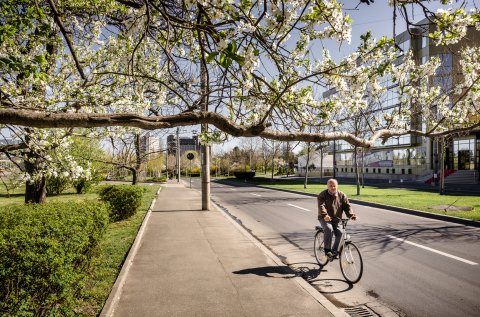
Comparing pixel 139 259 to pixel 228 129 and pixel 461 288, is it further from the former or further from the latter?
pixel 461 288

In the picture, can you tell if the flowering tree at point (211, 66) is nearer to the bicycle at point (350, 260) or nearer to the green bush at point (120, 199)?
the bicycle at point (350, 260)

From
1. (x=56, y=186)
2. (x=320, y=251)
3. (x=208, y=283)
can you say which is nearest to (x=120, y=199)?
(x=208, y=283)

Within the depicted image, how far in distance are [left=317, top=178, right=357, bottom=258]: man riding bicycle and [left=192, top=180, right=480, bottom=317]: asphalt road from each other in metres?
0.56

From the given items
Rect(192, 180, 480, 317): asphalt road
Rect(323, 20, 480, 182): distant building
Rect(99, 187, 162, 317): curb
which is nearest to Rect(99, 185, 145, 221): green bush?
Rect(192, 180, 480, 317): asphalt road

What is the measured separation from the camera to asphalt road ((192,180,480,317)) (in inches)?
201

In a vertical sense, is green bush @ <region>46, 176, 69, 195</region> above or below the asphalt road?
above

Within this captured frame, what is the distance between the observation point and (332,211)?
259 inches

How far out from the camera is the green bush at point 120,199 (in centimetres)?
1266

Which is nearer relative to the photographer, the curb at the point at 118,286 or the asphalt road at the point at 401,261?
the curb at the point at 118,286

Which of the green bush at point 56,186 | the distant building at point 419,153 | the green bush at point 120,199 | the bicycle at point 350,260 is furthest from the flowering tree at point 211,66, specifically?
the distant building at point 419,153

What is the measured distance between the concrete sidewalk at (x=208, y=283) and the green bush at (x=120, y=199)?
4101mm

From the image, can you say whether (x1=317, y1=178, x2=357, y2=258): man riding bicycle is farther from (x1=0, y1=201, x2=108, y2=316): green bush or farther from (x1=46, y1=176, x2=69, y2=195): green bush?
(x1=46, y1=176, x2=69, y2=195): green bush

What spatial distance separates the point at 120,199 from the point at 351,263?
9.62m

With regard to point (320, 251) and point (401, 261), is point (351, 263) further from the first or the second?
point (401, 261)
